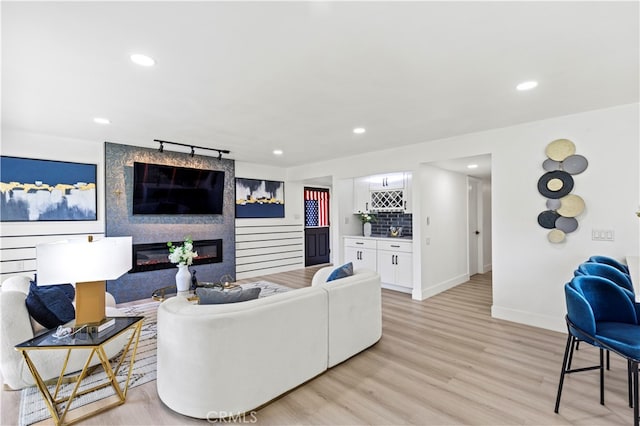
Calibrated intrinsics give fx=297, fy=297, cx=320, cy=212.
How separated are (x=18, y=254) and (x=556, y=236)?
6.81 metres

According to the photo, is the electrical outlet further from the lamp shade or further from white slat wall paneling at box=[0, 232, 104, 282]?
white slat wall paneling at box=[0, 232, 104, 282]

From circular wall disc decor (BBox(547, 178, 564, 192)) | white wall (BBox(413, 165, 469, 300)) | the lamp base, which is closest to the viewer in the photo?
the lamp base

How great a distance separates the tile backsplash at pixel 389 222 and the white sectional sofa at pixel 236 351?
383 centimetres

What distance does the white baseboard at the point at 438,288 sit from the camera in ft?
15.6

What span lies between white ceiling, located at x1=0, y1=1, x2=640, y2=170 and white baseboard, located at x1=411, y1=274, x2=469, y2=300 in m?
2.61

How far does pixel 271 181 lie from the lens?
673 centimetres

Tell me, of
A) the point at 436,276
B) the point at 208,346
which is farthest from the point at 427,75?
the point at 436,276

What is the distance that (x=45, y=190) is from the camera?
415cm

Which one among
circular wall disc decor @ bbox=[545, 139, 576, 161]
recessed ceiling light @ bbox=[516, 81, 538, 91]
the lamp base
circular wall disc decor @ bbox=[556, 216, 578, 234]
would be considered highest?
recessed ceiling light @ bbox=[516, 81, 538, 91]

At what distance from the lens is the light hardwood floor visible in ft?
6.52

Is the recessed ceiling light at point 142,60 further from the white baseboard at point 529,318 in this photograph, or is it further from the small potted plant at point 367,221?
→ the small potted plant at point 367,221

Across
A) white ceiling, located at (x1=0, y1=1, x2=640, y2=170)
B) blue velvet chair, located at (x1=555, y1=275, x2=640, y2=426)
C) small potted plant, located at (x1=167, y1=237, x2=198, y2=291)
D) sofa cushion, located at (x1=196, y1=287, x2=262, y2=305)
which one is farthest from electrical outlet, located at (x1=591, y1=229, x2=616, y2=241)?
small potted plant, located at (x1=167, y1=237, x2=198, y2=291)

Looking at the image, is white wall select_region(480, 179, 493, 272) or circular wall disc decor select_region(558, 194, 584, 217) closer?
circular wall disc decor select_region(558, 194, 584, 217)

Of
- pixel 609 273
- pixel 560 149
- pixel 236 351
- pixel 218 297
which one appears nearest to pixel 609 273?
pixel 609 273
